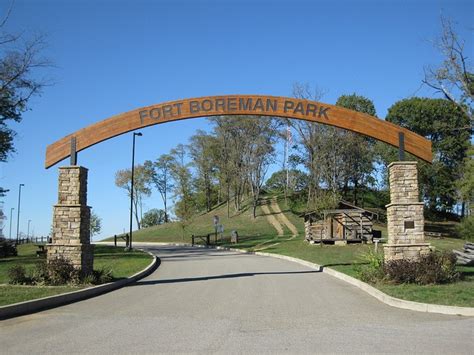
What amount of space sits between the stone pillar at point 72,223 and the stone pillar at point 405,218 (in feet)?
30.6

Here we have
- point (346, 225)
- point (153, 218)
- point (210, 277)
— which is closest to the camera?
point (210, 277)

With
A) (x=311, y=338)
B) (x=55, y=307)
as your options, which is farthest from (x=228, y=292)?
(x=311, y=338)

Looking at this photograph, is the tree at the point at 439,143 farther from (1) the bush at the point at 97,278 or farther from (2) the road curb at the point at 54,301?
(2) the road curb at the point at 54,301

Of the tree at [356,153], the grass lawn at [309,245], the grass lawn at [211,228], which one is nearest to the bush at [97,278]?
the grass lawn at [309,245]

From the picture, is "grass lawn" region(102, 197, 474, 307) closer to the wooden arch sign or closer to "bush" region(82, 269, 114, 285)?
the wooden arch sign

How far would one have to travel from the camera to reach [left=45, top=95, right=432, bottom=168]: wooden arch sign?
16203mm

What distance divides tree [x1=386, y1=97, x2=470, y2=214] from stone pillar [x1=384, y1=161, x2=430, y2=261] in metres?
48.0

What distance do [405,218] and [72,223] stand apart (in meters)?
10.3

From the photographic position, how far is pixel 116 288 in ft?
49.9

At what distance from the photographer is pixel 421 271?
1377 cm

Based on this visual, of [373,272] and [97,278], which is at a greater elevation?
[373,272]

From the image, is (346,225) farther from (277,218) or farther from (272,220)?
(277,218)

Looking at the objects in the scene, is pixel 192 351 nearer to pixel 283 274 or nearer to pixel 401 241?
pixel 401 241

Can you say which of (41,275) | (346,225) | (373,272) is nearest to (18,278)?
(41,275)
